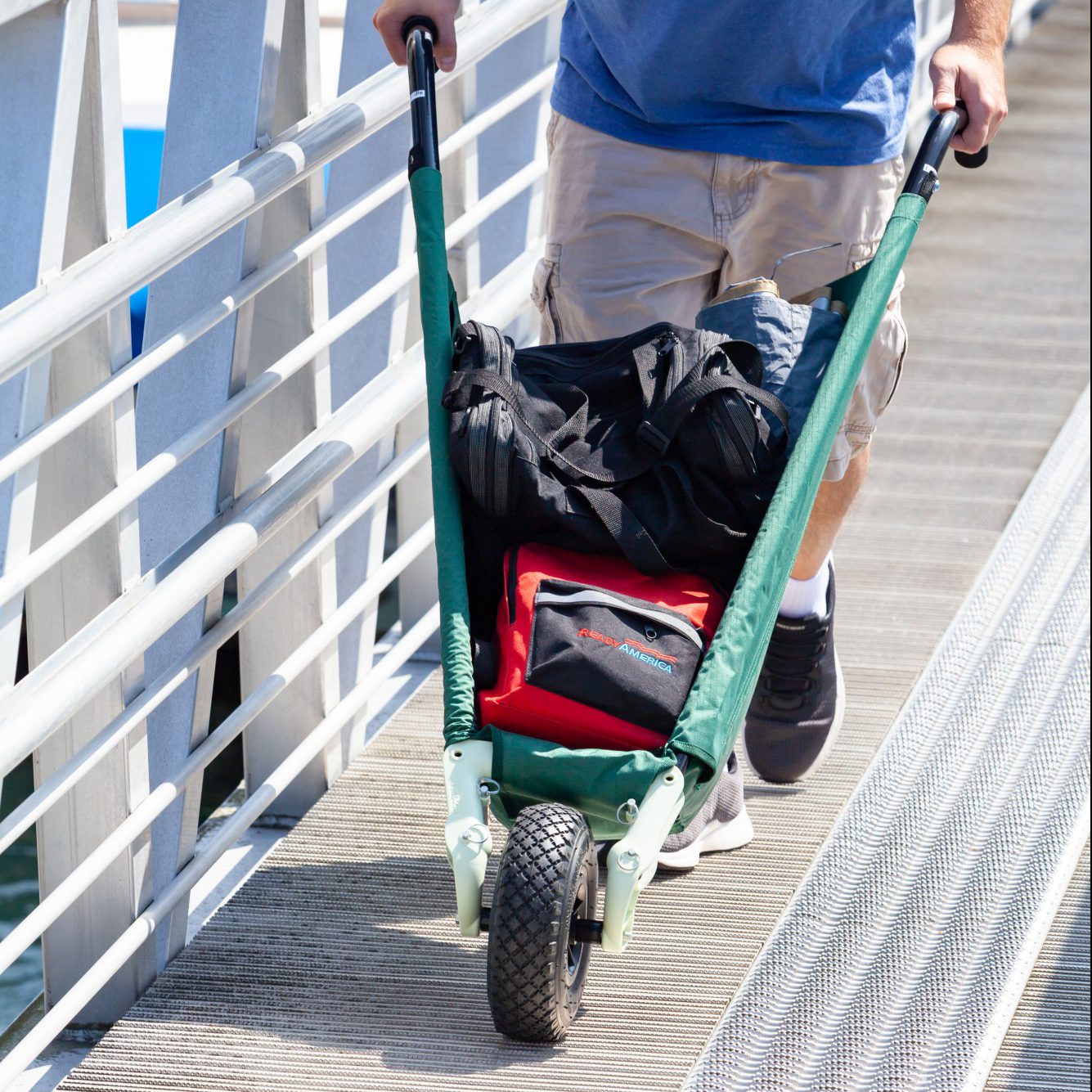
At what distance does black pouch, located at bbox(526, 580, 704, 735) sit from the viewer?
6.10 ft

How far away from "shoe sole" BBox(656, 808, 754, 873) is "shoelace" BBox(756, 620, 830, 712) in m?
0.18

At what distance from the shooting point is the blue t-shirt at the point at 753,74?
2238mm

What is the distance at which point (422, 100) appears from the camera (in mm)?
2113

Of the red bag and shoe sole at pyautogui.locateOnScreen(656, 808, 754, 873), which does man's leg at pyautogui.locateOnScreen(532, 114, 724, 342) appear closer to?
the red bag

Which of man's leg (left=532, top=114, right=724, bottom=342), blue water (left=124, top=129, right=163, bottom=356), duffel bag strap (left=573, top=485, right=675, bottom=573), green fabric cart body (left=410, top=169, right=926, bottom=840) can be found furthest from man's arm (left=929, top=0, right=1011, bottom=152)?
blue water (left=124, top=129, right=163, bottom=356)

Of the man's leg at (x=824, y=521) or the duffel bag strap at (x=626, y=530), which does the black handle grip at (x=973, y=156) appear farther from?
the duffel bag strap at (x=626, y=530)

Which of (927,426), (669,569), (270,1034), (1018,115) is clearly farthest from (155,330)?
(1018,115)

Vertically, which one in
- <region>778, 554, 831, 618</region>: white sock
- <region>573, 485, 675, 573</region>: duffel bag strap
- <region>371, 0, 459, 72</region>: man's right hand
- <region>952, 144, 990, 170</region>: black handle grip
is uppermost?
<region>371, 0, 459, 72</region>: man's right hand

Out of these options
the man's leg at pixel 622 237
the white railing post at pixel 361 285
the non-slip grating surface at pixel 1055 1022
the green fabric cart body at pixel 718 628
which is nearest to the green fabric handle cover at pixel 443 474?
A: the green fabric cart body at pixel 718 628

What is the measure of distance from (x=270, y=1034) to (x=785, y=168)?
134 centimetres

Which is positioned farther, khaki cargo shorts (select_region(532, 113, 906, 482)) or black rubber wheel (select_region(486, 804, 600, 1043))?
khaki cargo shorts (select_region(532, 113, 906, 482))

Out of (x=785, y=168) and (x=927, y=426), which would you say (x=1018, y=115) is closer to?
(x=927, y=426)

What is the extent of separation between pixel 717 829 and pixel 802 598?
37cm

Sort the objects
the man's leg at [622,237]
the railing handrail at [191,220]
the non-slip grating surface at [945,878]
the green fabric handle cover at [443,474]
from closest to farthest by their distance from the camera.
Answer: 1. the railing handrail at [191,220]
2. the green fabric handle cover at [443,474]
3. the non-slip grating surface at [945,878]
4. the man's leg at [622,237]
